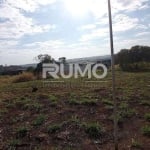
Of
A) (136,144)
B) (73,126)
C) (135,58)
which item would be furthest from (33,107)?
(135,58)

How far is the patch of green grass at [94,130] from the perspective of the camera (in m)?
4.42

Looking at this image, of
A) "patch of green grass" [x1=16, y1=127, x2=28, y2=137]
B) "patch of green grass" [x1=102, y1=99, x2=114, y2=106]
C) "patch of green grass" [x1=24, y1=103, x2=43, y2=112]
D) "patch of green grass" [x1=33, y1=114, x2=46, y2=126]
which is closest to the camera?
"patch of green grass" [x1=16, y1=127, x2=28, y2=137]

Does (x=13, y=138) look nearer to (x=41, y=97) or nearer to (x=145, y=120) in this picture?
(x=145, y=120)

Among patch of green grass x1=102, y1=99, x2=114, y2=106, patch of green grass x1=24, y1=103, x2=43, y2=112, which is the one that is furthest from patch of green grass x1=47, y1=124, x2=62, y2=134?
patch of green grass x1=102, y1=99, x2=114, y2=106

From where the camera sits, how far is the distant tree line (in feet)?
69.5

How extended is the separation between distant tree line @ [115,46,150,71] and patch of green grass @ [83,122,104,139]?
16.9 meters

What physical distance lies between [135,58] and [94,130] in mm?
17849

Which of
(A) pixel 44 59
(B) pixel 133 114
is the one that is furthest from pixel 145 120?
(A) pixel 44 59

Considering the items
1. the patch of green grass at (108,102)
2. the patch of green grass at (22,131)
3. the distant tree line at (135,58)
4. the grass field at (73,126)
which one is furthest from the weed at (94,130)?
the distant tree line at (135,58)

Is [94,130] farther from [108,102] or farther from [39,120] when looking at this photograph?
[108,102]

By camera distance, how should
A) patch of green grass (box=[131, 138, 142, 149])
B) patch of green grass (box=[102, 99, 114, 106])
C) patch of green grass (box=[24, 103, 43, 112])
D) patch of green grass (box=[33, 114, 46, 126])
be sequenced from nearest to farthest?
patch of green grass (box=[131, 138, 142, 149]) < patch of green grass (box=[33, 114, 46, 126]) < patch of green grass (box=[24, 103, 43, 112]) < patch of green grass (box=[102, 99, 114, 106])

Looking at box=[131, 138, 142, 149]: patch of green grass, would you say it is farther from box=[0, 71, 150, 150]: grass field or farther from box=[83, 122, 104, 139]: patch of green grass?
box=[83, 122, 104, 139]: patch of green grass

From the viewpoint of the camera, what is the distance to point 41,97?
8273 millimetres

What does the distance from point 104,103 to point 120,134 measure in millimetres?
2316
